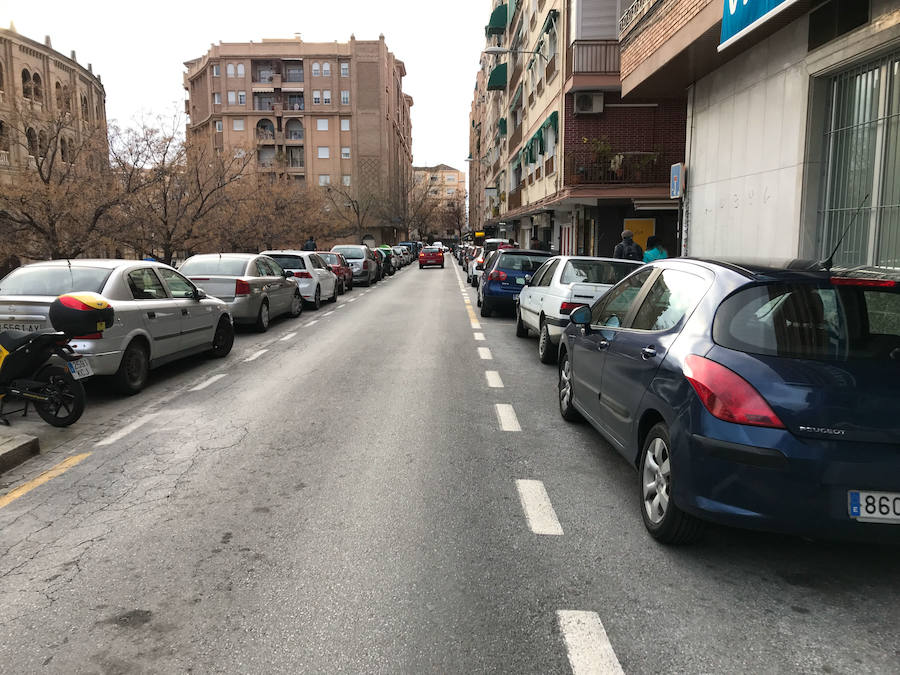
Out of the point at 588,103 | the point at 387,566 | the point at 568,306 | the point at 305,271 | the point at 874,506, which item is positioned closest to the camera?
the point at 874,506

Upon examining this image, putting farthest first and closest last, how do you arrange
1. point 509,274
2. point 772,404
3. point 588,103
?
point 588,103, point 509,274, point 772,404

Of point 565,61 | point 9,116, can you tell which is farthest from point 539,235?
point 9,116

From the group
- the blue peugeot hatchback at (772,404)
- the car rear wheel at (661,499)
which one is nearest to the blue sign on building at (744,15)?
the blue peugeot hatchback at (772,404)

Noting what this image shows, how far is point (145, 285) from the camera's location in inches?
343

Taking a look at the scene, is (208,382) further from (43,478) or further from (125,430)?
(43,478)

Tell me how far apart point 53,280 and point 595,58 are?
19.3 meters

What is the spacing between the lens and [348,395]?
26.4 feet

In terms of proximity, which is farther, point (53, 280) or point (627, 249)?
point (627, 249)

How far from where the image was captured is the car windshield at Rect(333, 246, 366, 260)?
29672mm

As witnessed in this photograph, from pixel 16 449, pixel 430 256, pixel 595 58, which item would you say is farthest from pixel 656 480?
pixel 430 256

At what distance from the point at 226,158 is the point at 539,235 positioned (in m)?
18.7

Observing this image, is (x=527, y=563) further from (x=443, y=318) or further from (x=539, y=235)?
(x=539, y=235)

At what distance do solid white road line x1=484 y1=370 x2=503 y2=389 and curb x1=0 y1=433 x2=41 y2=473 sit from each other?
484 cm

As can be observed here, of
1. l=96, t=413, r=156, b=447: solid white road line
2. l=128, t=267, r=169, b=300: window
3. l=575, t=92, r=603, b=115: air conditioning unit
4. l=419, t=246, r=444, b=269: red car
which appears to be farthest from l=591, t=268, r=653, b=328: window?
l=419, t=246, r=444, b=269: red car
